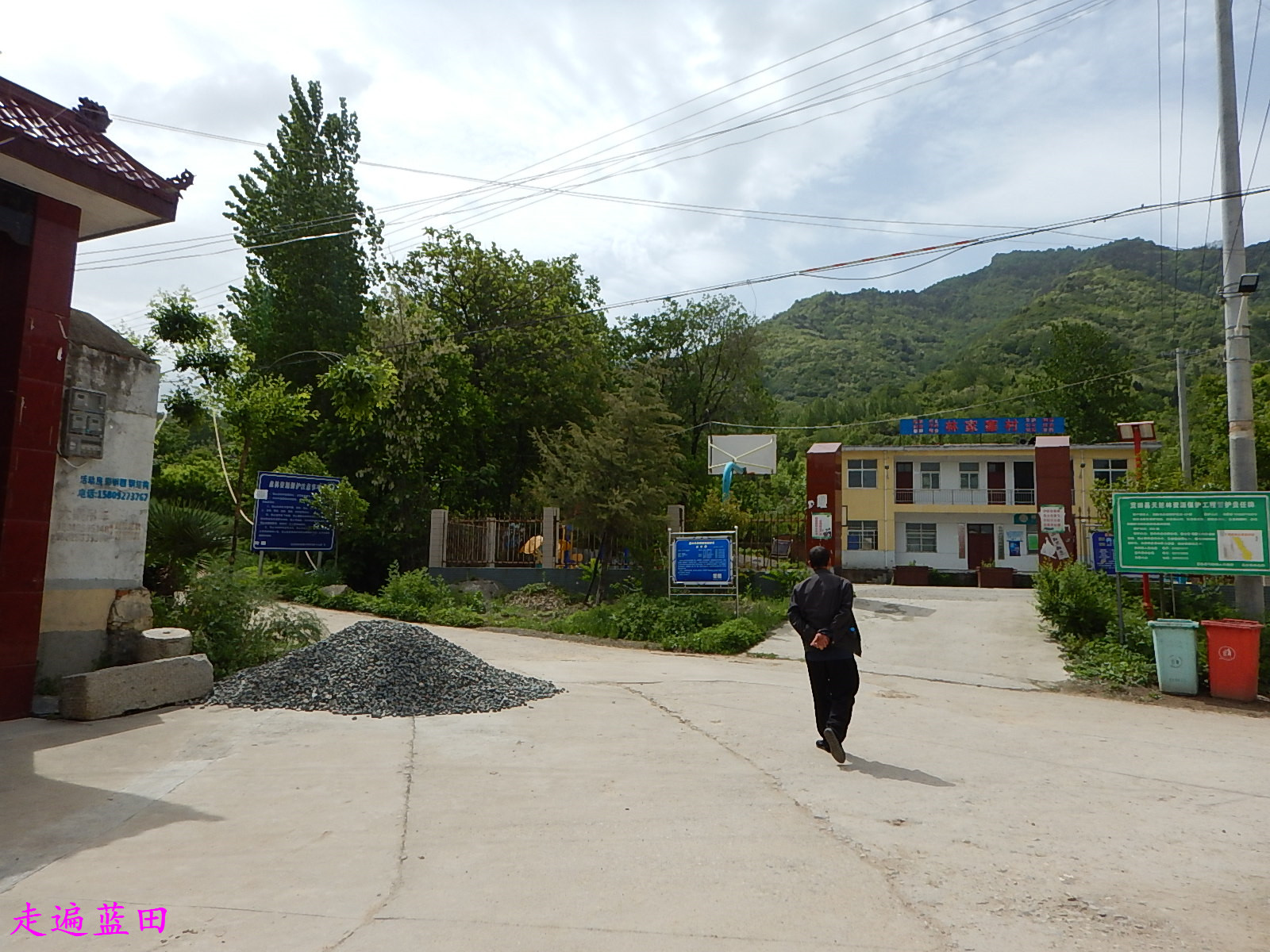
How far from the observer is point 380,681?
8.80 meters

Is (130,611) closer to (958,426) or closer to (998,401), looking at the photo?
(958,426)

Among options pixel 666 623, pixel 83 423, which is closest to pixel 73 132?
pixel 83 423

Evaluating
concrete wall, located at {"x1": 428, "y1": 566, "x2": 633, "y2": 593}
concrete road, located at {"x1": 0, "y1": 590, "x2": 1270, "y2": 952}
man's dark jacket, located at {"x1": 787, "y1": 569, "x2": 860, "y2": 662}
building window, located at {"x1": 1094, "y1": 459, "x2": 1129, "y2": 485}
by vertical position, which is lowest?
concrete road, located at {"x1": 0, "y1": 590, "x2": 1270, "y2": 952}

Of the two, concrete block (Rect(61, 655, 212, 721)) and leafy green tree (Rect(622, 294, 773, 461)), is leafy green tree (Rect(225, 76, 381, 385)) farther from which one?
concrete block (Rect(61, 655, 212, 721))

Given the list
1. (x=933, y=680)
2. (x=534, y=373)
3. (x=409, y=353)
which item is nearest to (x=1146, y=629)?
(x=933, y=680)

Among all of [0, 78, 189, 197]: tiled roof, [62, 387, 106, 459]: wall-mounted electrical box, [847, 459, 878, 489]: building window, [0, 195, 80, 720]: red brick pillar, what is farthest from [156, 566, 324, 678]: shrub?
[847, 459, 878, 489]: building window

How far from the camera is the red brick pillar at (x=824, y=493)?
69.4ft

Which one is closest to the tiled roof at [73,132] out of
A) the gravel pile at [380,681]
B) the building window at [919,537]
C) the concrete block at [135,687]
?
the concrete block at [135,687]

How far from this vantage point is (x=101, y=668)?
8328 millimetres

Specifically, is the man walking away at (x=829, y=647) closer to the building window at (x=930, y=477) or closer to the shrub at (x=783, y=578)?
the shrub at (x=783, y=578)

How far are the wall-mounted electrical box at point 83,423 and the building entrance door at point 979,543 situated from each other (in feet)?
144

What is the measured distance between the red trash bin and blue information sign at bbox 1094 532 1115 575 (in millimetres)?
3641

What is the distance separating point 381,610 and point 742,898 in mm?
15902

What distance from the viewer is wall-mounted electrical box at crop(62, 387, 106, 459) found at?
8.35 meters
